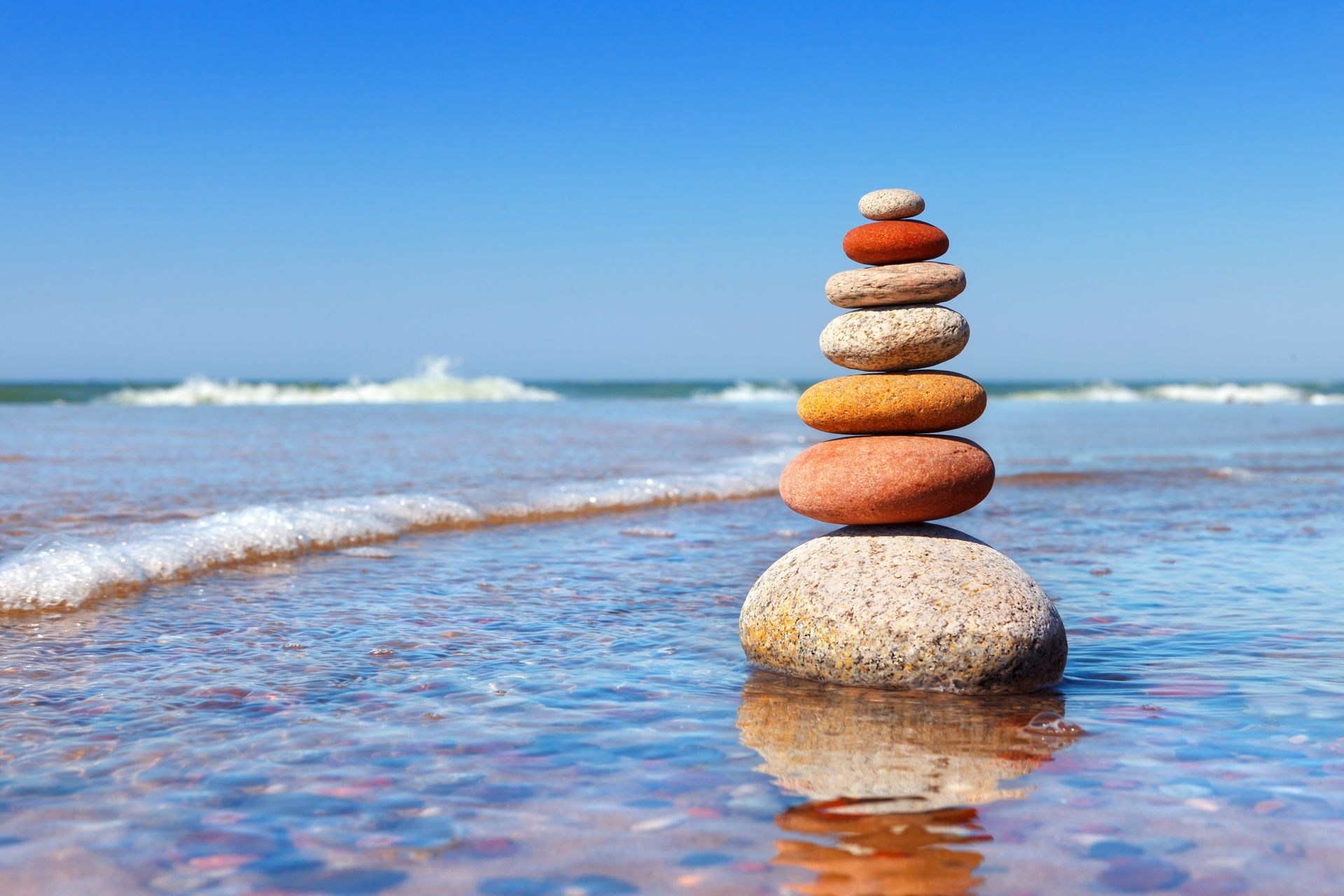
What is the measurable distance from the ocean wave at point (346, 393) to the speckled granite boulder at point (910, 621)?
50.5m

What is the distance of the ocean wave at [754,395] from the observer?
69.2 metres

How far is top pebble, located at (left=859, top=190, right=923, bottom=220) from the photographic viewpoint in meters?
6.55

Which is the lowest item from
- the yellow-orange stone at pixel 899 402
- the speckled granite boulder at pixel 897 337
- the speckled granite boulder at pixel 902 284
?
the yellow-orange stone at pixel 899 402

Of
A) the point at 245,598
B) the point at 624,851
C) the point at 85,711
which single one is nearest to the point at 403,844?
the point at 624,851

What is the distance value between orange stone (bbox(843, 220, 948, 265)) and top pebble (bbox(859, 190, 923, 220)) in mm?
55

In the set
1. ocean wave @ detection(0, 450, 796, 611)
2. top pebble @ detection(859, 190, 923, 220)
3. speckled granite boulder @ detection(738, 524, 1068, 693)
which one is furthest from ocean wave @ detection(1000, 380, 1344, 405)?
speckled granite boulder @ detection(738, 524, 1068, 693)

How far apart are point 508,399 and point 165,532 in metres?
55.9

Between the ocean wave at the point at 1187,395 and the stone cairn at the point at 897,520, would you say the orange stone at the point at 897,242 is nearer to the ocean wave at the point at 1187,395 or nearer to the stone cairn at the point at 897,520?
the stone cairn at the point at 897,520

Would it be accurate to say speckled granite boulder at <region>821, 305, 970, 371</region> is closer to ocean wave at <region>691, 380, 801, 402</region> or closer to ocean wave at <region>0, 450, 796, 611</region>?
ocean wave at <region>0, 450, 796, 611</region>

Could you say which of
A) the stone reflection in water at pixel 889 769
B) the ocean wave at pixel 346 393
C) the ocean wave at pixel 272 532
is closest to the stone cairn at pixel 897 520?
the stone reflection in water at pixel 889 769

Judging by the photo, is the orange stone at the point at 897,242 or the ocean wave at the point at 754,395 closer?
the orange stone at the point at 897,242

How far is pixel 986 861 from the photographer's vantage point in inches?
138

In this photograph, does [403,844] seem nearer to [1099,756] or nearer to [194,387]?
[1099,756]

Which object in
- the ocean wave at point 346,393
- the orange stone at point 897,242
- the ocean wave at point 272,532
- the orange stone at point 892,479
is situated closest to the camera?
the orange stone at point 892,479
